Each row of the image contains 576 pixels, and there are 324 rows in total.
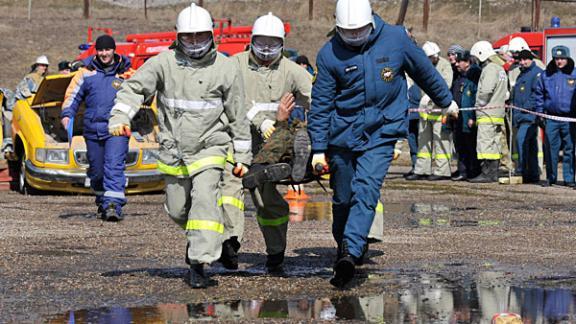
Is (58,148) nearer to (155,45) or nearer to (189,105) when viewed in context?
(155,45)

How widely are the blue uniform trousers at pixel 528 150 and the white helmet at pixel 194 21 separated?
36.6 ft

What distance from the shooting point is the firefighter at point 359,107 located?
29.9 ft

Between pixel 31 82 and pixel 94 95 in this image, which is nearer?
pixel 94 95

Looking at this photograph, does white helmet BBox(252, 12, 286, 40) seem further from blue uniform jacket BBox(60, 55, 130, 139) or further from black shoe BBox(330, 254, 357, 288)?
blue uniform jacket BBox(60, 55, 130, 139)

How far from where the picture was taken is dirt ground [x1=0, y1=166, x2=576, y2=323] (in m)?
8.90

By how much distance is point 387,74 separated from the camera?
9.22 meters

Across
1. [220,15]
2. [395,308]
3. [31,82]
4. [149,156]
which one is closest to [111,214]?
[149,156]

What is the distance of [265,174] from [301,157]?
29 centimetres

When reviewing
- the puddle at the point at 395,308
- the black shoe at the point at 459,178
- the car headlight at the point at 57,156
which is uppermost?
the black shoe at the point at 459,178

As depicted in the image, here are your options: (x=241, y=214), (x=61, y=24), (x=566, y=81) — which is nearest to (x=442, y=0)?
(x=61, y=24)

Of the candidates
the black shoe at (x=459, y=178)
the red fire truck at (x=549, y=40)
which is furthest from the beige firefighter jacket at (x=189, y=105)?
the red fire truck at (x=549, y=40)

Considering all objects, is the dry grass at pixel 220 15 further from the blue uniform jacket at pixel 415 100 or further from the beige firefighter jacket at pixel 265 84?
the beige firefighter jacket at pixel 265 84

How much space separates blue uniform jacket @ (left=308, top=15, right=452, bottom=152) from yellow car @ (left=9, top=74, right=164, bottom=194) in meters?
8.26

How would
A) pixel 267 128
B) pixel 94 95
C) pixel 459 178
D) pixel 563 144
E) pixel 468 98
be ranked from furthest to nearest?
pixel 459 178 → pixel 468 98 → pixel 563 144 → pixel 94 95 → pixel 267 128
